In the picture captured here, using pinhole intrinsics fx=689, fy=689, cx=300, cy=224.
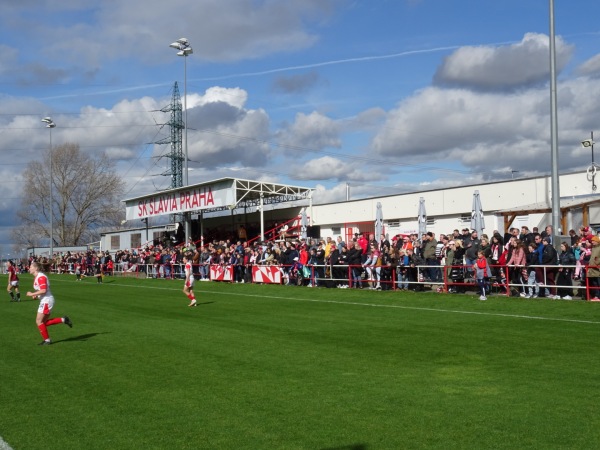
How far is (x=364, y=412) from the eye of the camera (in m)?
7.77

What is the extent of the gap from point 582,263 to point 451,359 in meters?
10.6

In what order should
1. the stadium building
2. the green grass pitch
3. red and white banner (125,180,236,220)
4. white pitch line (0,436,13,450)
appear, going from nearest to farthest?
white pitch line (0,436,13,450) < the green grass pitch < the stadium building < red and white banner (125,180,236,220)

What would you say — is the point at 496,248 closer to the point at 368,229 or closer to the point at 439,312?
the point at 439,312

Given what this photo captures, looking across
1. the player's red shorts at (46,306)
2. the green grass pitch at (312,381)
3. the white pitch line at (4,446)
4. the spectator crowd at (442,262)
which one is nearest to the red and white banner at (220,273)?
the spectator crowd at (442,262)

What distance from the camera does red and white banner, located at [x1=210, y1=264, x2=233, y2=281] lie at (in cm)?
3497

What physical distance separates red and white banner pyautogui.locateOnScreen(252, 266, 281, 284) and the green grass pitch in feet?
42.2

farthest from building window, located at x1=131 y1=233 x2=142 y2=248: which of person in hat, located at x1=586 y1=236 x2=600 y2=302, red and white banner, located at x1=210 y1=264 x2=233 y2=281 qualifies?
person in hat, located at x1=586 y1=236 x2=600 y2=302

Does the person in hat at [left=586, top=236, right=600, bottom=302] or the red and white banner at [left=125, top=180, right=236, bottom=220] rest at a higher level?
the red and white banner at [left=125, top=180, right=236, bottom=220]

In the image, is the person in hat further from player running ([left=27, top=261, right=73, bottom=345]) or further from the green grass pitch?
player running ([left=27, top=261, right=73, bottom=345])

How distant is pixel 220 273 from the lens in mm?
35781

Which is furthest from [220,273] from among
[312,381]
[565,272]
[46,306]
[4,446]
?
[4,446]

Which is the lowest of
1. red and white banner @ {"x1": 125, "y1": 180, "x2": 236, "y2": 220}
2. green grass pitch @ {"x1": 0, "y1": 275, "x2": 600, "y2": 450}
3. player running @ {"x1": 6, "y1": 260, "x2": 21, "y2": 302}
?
green grass pitch @ {"x1": 0, "y1": 275, "x2": 600, "y2": 450}

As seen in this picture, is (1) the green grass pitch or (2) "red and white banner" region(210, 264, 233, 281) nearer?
(1) the green grass pitch

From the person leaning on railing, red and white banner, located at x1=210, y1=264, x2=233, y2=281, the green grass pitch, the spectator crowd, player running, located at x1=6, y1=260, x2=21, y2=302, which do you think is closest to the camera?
the green grass pitch
